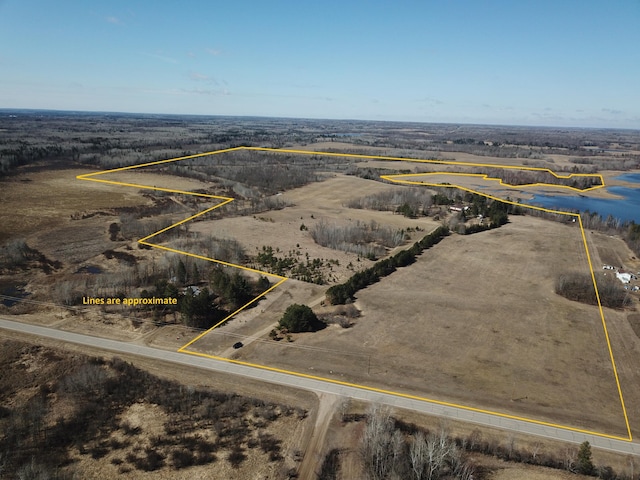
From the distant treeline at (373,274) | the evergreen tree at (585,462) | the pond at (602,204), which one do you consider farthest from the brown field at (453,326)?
Result: the pond at (602,204)

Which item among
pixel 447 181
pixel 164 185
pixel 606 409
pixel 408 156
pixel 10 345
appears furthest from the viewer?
pixel 408 156

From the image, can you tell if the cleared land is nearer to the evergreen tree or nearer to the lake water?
the evergreen tree

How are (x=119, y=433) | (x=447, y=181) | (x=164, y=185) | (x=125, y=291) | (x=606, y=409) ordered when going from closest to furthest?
(x=119, y=433) < (x=606, y=409) < (x=125, y=291) < (x=164, y=185) < (x=447, y=181)

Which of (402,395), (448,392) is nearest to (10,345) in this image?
(402,395)

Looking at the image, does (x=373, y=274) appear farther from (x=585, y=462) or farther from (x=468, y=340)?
(x=585, y=462)

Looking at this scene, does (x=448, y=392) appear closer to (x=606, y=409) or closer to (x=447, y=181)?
(x=606, y=409)

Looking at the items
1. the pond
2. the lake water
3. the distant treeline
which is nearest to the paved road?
the distant treeline
